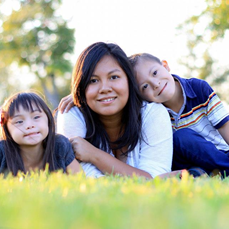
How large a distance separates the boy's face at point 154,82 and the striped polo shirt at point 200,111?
0.26m

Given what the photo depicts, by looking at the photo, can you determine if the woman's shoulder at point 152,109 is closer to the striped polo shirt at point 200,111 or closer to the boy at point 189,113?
the boy at point 189,113

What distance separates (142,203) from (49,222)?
1.39ft

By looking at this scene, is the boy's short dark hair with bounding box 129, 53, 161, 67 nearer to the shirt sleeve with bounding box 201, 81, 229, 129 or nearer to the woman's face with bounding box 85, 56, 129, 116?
the woman's face with bounding box 85, 56, 129, 116

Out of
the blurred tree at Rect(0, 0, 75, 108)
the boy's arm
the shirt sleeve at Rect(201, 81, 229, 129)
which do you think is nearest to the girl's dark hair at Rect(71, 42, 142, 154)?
the shirt sleeve at Rect(201, 81, 229, 129)

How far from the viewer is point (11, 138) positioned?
13.6ft

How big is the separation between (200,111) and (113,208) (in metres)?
3.41

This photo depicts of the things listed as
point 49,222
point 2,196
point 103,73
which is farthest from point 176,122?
point 49,222

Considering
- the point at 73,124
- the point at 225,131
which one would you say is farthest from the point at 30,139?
the point at 225,131

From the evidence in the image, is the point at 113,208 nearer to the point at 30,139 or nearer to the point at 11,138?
the point at 30,139

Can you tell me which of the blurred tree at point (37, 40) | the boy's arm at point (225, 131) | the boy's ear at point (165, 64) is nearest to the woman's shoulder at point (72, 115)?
the boy's ear at point (165, 64)

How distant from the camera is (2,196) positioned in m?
1.76

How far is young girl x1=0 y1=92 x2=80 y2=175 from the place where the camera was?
397cm

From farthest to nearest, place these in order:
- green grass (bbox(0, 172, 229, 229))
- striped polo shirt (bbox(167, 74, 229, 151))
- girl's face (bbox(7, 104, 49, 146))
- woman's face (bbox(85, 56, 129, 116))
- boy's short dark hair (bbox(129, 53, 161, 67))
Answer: boy's short dark hair (bbox(129, 53, 161, 67)), striped polo shirt (bbox(167, 74, 229, 151)), woman's face (bbox(85, 56, 129, 116)), girl's face (bbox(7, 104, 49, 146)), green grass (bbox(0, 172, 229, 229))

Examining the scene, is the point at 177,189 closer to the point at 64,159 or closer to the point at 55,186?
the point at 55,186
